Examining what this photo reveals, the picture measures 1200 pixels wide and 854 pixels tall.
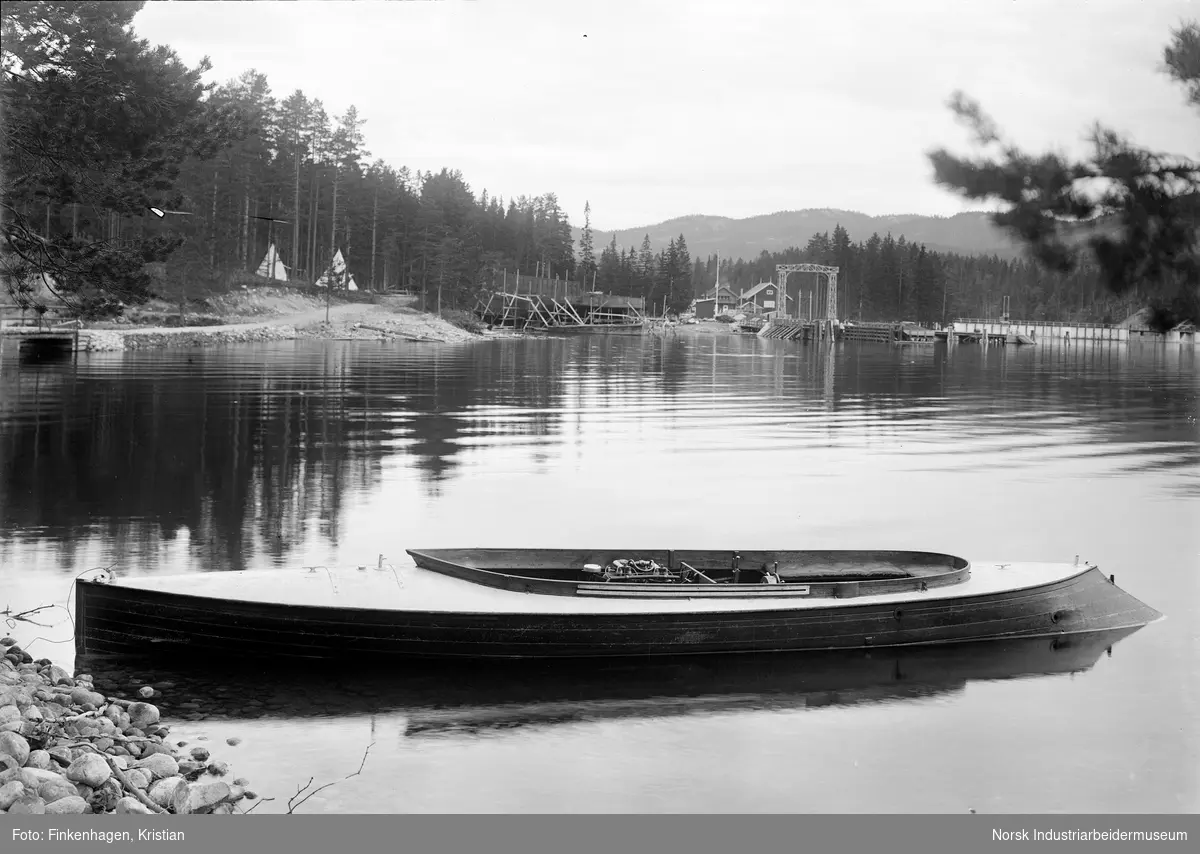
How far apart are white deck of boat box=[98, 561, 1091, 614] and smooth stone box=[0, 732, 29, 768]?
339 centimetres

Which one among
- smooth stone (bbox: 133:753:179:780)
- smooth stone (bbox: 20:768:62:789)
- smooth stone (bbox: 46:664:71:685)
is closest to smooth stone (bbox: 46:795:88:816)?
smooth stone (bbox: 20:768:62:789)

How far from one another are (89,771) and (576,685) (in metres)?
4.64

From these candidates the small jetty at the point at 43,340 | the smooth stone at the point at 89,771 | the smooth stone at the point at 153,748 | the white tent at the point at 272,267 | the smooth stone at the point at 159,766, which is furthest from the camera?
the white tent at the point at 272,267

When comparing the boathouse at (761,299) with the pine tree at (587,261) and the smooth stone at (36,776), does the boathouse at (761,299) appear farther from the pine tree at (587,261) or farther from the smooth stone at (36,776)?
the smooth stone at (36,776)

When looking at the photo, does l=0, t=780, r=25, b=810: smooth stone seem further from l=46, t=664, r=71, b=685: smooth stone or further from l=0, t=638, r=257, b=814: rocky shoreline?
l=46, t=664, r=71, b=685: smooth stone

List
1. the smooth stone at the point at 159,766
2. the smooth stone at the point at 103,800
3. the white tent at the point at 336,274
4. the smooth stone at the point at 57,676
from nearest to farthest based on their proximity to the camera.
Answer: the smooth stone at the point at 103,800 → the smooth stone at the point at 159,766 → the smooth stone at the point at 57,676 → the white tent at the point at 336,274

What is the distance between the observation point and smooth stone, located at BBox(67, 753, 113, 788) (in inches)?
287

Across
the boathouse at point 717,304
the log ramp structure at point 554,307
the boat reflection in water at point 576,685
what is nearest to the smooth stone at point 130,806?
the boat reflection in water at point 576,685

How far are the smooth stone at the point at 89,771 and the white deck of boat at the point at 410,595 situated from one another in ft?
11.1

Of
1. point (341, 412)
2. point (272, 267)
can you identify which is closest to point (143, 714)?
point (341, 412)

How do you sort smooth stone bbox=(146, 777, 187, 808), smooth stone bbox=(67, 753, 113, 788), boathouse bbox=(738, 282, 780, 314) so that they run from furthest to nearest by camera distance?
boathouse bbox=(738, 282, 780, 314) → smooth stone bbox=(146, 777, 187, 808) → smooth stone bbox=(67, 753, 113, 788)

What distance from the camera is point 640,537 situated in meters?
17.2

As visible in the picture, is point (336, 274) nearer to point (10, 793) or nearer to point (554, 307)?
point (554, 307)

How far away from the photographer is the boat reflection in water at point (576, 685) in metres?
10.1
